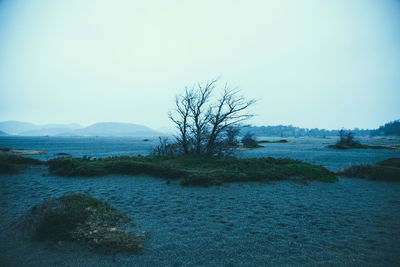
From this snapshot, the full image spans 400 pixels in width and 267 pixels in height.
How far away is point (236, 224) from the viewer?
7.33m

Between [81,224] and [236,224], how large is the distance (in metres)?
5.63

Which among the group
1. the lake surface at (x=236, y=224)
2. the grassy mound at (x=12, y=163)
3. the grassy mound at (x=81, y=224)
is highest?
the grassy mound at (x=12, y=163)

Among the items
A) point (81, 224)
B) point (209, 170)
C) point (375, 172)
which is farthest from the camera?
point (209, 170)

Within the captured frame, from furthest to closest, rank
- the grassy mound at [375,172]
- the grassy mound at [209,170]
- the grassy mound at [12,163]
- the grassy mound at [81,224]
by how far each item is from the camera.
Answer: the grassy mound at [12,163] → the grassy mound at [375,172] → the grassy mound at [209,170] → the grassy mound at [81,224]

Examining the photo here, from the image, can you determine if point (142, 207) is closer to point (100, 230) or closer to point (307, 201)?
point (100, 230)

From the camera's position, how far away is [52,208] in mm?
7027

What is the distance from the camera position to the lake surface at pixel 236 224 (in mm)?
5137

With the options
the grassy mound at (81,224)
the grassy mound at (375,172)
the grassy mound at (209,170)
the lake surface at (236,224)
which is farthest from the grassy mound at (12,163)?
the grassy mound at (375,172)

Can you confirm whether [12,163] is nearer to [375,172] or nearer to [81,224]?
[81,224]

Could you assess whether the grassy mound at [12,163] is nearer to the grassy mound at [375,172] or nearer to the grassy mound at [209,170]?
the grassy mound at [209,170]

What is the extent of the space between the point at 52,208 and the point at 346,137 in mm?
90793

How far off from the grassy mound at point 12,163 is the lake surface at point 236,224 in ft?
13.7

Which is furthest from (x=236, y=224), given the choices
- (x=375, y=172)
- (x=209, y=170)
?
(x=375, y=172)

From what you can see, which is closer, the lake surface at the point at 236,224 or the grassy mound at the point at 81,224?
the lake surface at the point at 236,224
